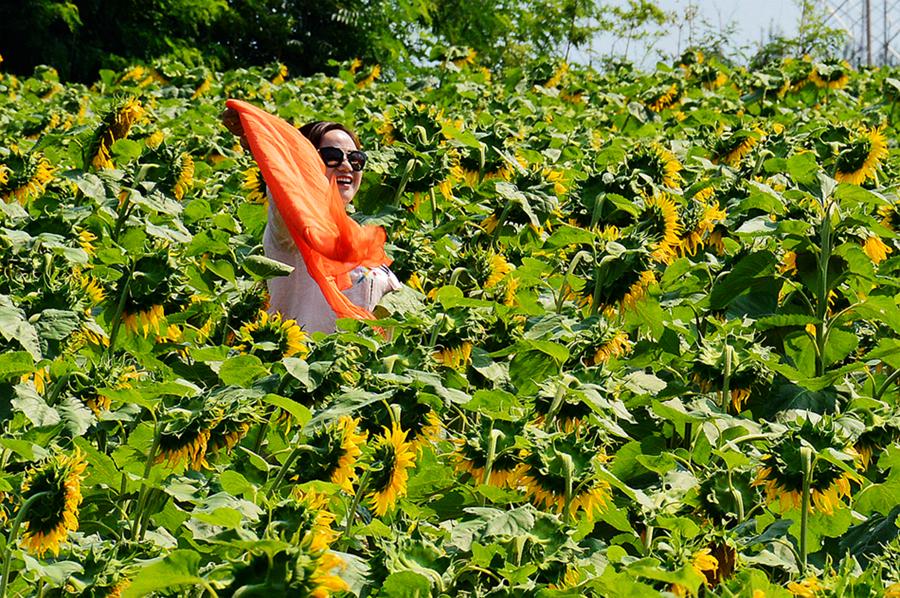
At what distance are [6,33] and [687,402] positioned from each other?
13.1 m

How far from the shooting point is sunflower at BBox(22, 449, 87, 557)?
2111mm

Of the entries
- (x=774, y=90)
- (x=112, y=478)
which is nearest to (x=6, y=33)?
(x=774, y=90)

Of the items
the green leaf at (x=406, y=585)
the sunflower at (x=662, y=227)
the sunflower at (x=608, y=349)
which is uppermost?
the sunflower at (x=662, y=227)

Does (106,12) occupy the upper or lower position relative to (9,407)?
lower

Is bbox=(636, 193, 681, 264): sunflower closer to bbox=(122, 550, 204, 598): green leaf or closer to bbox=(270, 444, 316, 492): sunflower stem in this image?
bbox=(270, 444, 316, 492): sunflower stem

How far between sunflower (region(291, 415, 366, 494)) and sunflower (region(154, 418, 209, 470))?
19cm

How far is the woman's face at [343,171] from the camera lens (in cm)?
403

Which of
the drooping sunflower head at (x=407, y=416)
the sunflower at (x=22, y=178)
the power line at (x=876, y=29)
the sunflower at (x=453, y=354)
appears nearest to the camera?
the drooping sunflower head at (x=407, y=416)

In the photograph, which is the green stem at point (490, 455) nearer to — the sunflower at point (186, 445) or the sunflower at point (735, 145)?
the sunflower at point (186, 445)

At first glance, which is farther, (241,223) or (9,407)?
(241,223)

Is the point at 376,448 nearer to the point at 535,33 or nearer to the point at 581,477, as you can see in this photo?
the point at 581,477

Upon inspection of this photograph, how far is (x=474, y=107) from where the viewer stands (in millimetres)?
6887

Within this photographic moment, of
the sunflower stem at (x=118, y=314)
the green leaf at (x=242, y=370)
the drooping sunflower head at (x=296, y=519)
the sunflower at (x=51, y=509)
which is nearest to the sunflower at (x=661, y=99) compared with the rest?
the sunflower stem at (x=118, y=314)

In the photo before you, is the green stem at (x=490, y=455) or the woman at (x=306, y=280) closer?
the green stem at (x=490, y=455)
